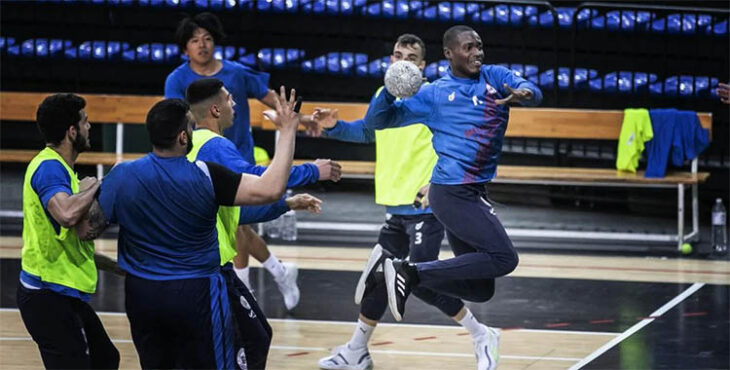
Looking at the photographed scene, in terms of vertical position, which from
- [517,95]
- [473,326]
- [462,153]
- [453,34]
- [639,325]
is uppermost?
[453,34]

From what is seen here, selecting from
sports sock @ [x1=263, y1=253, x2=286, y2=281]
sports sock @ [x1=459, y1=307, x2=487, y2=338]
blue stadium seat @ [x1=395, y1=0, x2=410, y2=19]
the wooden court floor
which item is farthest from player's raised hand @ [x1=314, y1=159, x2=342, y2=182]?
blue stadium seat @ [x1=395, y1=0, x2=410, y2=19]

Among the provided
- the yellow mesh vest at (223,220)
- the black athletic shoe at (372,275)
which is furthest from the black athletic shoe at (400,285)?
the yellow mesh vest at (223,220)

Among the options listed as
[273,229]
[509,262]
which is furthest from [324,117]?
[273,229]

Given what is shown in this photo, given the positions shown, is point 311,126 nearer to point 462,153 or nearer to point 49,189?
point 462,153

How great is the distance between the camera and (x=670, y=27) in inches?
562

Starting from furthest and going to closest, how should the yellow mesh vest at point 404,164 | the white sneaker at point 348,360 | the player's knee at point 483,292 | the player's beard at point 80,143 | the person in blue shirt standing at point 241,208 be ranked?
the yellow mesh vest at point 404,164
the white sneaker at point 348,360
the player's knee at point 483,292
the person in blue shirt standing at point 241,208
the player's beard at point 80,143

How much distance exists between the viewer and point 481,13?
14906 millimetres

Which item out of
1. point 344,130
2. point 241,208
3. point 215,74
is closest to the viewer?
point 241,208

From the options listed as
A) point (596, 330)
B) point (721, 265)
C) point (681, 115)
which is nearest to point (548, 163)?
point (681, 115)

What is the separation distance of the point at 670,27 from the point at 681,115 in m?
1.95

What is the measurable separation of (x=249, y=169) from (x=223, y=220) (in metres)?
0.36

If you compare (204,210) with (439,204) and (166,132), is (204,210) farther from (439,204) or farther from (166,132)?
(439,204)

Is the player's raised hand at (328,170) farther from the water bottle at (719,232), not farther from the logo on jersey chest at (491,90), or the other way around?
the water bottle at (719,232)

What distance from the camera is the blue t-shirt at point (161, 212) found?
5219mm
